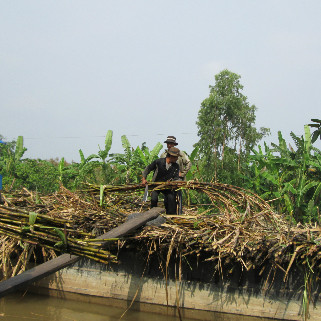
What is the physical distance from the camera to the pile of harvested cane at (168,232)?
15.0ft

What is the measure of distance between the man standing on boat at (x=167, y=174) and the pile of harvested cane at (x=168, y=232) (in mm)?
168

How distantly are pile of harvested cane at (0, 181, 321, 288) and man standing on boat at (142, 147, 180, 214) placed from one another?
168 mm

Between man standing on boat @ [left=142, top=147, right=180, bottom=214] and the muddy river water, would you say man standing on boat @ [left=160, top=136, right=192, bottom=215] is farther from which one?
the muddy river water

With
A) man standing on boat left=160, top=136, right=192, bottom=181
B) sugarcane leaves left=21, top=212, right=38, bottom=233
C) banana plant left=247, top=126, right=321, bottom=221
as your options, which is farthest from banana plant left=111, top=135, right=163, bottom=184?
sugarcane leaves left=21, top=212, right=38, bottom=233

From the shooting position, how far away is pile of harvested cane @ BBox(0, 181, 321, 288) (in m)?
4.58

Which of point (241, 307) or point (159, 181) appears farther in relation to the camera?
point (159, 181)

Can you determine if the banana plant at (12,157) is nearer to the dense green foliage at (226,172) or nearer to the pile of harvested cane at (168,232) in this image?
the dense green foliage at (226,172)

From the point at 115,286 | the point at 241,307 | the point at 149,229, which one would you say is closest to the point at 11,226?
the point at 149,229

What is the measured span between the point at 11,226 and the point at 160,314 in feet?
10.6

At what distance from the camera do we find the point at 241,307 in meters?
6.17

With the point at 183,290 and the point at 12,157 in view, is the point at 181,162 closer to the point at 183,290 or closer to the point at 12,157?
the point at 183,290

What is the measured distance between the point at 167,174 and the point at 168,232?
4.24 ft

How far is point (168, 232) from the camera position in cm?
620

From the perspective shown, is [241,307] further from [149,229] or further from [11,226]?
[11,226]
